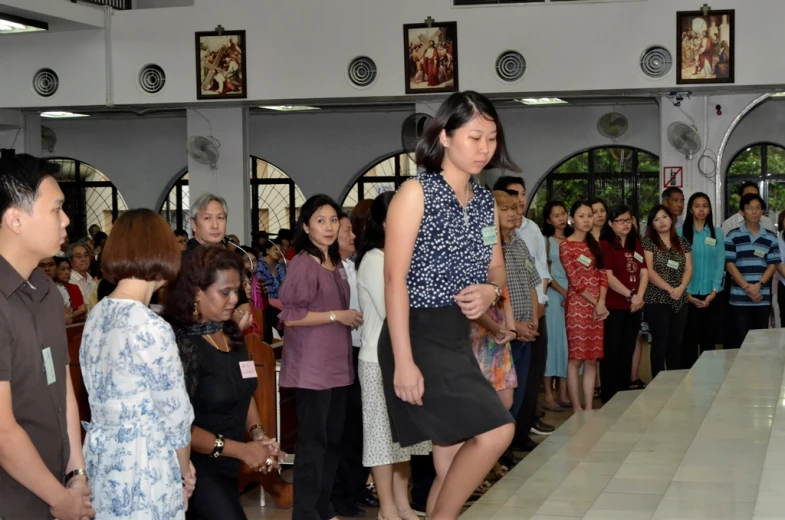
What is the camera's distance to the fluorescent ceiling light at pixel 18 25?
38.2 feet

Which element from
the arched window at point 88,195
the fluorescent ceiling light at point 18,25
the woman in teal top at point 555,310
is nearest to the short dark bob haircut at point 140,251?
the woman in teal top at point 555,310

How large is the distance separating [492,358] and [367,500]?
101 cm

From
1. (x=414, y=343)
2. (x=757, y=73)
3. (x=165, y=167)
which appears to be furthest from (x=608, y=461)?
(x=165, y=167)

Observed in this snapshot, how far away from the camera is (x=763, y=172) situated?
15.8 meters

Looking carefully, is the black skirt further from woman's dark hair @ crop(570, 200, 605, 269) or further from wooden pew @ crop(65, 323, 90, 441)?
woman's dark hair @ crop(570, 200, 605, 269)

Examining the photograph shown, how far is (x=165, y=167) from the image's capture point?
18.0 meters

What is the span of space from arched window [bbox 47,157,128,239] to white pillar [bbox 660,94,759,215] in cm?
1033

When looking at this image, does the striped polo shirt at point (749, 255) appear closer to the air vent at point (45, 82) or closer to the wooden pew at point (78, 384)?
the wooden pew at point (78, 384)

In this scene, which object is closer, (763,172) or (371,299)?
(371,299)

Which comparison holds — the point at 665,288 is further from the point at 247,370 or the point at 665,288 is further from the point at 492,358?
the point at 247,370

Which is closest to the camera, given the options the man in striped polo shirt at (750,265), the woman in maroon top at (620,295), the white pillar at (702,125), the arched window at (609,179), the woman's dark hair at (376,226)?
the woman's dark hair at (376,226)

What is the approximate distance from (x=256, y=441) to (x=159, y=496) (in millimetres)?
811

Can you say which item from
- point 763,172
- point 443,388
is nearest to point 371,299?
point 443,388

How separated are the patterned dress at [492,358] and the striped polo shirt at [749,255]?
14.7ft
